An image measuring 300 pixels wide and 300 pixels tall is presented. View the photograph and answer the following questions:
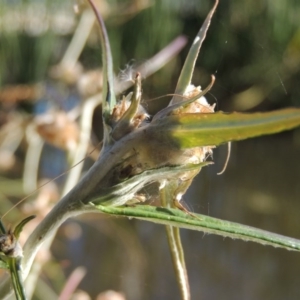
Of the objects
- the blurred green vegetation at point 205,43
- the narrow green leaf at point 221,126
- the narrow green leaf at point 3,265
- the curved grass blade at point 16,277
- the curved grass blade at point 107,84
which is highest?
the blurred green vegetation at point 205,43

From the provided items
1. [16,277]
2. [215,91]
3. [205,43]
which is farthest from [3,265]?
[205,43]

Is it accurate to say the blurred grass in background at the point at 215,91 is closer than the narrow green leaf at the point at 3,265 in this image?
No

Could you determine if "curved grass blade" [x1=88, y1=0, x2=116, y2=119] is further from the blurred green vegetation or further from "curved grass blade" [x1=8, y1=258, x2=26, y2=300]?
the blurred green vegetation

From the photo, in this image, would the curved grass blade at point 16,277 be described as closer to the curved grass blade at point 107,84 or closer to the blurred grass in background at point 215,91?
the curved grass blade at point 107,84

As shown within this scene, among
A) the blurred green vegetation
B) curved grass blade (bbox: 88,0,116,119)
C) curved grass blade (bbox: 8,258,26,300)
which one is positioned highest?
the blurred green vegetation

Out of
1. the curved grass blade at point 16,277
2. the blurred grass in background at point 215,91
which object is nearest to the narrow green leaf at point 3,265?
the curved grass blade at point 16,277

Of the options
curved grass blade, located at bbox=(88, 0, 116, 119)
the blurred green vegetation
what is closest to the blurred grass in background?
the blurred green vegetation

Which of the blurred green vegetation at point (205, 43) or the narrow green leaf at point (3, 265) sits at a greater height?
the blurred green vegetation at point (205, 43)
